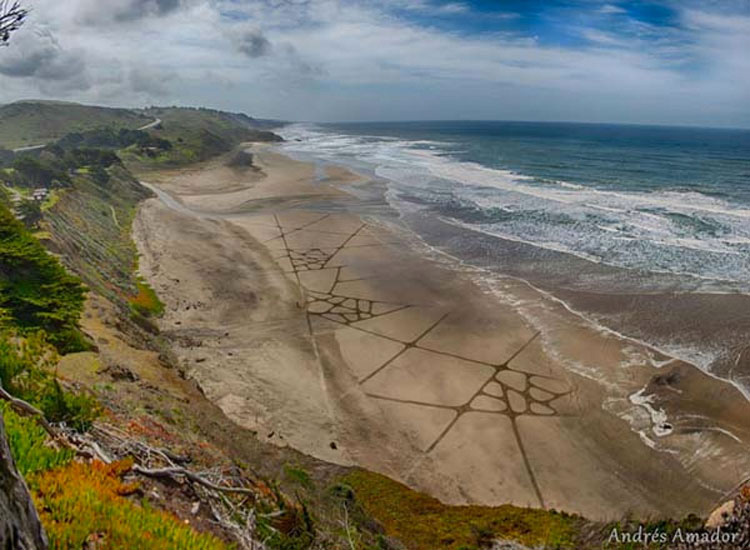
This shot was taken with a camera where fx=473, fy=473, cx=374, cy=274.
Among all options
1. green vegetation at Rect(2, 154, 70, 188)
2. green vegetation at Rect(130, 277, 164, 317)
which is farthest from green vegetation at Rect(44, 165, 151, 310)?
green vegetation at Rect(2, 154, 70, 188)

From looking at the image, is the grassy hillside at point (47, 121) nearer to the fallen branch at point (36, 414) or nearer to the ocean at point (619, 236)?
A: the ocean at point (619, 236)

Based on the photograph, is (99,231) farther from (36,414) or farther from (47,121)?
(47,121)

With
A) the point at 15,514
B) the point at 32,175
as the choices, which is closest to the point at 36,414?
the point at 15,514

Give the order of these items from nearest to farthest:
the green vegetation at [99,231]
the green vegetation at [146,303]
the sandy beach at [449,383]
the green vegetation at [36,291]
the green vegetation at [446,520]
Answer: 1. the green vegetation at [446,520]
2. the sandy beach at [449,383]
3. the green vegetation at [36,291]
4. the green vegetation at [146,303]
5. the green vegetation at [99,231]

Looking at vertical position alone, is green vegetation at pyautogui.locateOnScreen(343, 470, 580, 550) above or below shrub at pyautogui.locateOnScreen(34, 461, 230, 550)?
below

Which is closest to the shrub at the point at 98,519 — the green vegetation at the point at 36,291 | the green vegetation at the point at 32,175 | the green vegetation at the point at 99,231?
the green vegetation at the point at 36,291

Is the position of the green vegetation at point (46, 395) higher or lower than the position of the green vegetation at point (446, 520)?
higher

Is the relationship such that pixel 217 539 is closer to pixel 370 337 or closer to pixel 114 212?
pixel 370 337

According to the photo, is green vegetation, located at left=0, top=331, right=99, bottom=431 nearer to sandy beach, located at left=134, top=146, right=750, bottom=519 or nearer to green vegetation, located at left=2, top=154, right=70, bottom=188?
sandy beach, located at left=134, top=146, right=750, bottom=519
